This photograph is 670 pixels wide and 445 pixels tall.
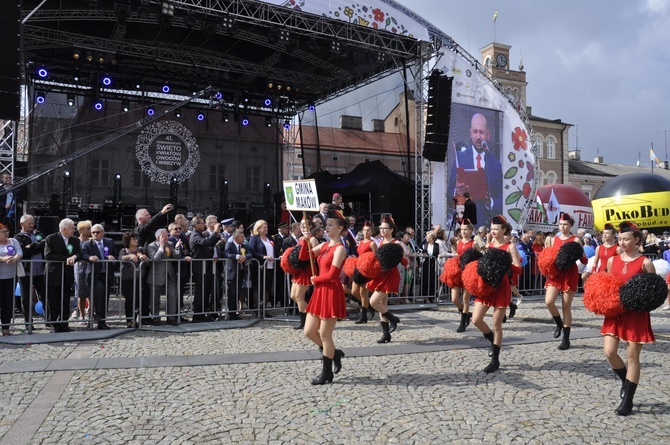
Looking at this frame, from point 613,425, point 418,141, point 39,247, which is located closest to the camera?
point 613,425

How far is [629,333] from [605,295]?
14.9 inches

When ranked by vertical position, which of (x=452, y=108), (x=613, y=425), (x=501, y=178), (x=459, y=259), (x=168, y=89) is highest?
(x=168, y=89)

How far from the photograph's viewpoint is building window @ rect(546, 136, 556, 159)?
48656 mm

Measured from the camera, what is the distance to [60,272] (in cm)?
802

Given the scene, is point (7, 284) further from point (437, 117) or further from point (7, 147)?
point (437, 117)

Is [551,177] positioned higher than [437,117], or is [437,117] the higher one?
[551,177]

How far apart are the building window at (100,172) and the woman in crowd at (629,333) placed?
61.4ft

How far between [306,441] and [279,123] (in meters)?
20.9

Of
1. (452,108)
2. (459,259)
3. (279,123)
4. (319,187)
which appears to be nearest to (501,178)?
(452,108)

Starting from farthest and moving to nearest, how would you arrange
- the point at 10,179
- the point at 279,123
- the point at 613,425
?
1. the point at 279,123
2. the point at 10,179
3. the point at 613,425

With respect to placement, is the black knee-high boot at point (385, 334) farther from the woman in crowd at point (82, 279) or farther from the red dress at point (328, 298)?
the woman in crowd at point (82, 279)

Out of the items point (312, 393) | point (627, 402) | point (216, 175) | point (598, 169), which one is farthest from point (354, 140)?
point (598, 169)

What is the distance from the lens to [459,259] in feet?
25.2

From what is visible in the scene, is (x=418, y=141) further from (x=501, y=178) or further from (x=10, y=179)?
(x=10, y=179)
